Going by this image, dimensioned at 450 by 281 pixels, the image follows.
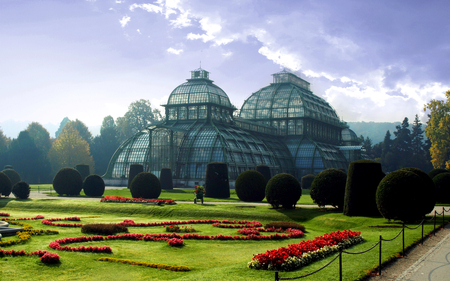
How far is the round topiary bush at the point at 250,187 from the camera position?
39.2 meters

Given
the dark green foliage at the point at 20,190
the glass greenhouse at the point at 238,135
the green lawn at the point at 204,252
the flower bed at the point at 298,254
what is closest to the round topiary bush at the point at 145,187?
the green lawn at the point at 204,252

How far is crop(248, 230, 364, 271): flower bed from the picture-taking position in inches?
530

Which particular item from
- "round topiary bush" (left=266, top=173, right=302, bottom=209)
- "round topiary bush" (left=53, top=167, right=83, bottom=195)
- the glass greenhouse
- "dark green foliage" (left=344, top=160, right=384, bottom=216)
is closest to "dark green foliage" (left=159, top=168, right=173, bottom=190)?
the glass greenhouse

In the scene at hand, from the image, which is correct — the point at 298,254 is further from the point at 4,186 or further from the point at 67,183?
the point at 4,186

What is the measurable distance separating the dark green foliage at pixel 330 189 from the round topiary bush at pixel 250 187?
8521 millimetres

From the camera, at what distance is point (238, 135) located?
2936 inches

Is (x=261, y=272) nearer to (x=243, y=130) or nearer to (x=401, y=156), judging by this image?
(x=243, y=130)

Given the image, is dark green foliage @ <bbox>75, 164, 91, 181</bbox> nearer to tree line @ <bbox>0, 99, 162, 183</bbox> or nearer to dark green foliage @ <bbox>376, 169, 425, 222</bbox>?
tree line @ <bbox>0, 99, 162, 183</bbox>

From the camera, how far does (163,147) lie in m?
69.1

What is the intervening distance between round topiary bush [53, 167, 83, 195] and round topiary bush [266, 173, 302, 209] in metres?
25.2

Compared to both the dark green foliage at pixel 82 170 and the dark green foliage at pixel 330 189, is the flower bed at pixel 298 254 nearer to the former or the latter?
the dark green foliage at pixel 330 189

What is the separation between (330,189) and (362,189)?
3701 millimetres

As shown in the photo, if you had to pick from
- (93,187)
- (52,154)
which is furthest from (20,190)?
(52,154)

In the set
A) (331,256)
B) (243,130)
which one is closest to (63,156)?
(243,130)
